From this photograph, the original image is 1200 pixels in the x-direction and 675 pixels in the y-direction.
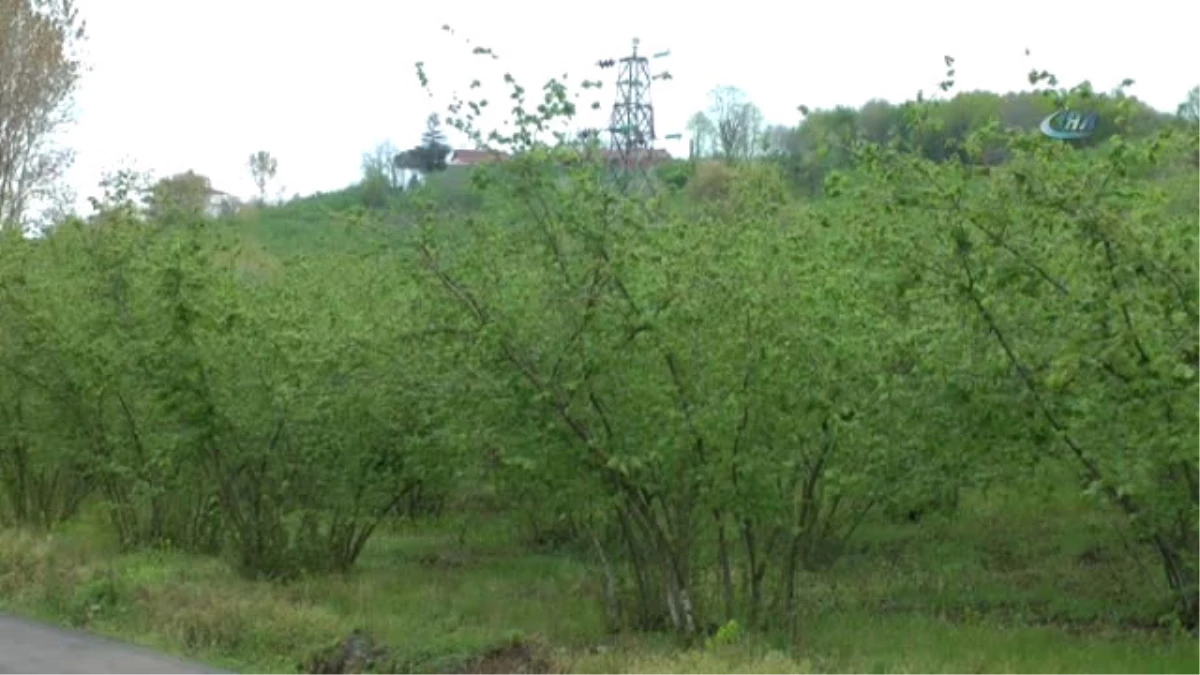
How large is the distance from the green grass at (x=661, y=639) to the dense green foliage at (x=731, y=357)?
73cm

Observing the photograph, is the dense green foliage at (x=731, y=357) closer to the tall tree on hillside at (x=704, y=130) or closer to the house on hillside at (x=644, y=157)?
the house on hillside at (x=644, y=157)

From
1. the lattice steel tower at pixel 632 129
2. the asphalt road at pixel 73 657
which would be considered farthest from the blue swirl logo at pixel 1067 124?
Answer: the asphalt road at pixel 73 657

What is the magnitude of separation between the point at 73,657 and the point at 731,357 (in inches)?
212

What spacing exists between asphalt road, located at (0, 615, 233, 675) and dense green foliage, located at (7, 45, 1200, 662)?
2783 millimetres

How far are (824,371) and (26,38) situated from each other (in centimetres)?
2974

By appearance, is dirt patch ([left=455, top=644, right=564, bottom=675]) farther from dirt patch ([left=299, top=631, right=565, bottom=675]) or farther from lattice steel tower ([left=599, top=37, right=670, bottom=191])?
lattice steel tower ([left=599, top=37, right=670, bottom=191])

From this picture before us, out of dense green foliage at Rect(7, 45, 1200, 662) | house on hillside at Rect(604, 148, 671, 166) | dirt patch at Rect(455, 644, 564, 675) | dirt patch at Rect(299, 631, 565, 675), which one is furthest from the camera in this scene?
house on hillside at Rect(604, 148, 671, 166)

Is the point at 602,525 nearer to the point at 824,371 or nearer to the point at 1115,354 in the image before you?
the point at 824,371

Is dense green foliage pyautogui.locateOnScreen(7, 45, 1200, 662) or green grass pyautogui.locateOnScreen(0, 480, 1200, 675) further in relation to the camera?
green grass pyautogui.locateOnScreen(0, 480, 1200, 675)

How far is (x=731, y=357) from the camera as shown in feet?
40.9

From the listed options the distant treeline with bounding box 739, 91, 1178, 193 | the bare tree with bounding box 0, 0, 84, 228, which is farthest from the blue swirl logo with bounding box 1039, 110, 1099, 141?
the bare tree with bounding box 0, 0, 84, 228

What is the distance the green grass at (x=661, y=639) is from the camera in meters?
12.2

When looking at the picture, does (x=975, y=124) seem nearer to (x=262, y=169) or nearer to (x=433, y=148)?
(x=433, y=148)

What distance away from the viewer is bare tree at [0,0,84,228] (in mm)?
37531
